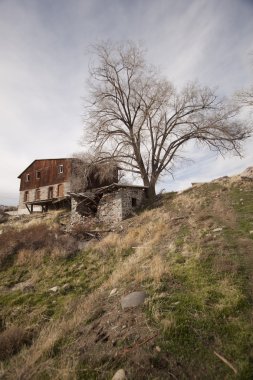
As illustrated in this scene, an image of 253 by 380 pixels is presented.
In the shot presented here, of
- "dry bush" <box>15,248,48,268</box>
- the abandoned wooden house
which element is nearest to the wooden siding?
the abandoned wooden house

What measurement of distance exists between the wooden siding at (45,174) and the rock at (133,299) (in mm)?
29222

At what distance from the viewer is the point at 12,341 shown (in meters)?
5.15

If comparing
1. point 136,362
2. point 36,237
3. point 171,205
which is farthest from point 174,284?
point 171,205

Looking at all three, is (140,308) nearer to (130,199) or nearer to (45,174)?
(130,199)

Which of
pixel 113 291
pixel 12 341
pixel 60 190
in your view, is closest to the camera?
pixel 12 341

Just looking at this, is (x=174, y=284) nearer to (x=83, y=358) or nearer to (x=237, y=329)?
(x=237, y=329)

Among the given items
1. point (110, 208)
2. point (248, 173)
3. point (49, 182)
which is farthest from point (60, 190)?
point (248, 173)

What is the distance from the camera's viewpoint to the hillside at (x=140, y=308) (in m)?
3.76

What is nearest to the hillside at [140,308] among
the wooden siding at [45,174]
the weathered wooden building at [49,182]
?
the weathered wooden building at [49,182]

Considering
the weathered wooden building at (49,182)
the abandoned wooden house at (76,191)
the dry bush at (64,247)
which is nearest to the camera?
the dry bush at (64,247)

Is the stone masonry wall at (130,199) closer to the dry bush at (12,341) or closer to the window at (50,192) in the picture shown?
the dry bush at (12,341)

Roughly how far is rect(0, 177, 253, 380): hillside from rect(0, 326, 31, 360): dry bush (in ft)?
0.06

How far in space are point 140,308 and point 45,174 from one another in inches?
1322

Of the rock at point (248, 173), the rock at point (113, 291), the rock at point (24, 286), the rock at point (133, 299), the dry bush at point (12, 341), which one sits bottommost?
the dry bush at point (12, 341)
